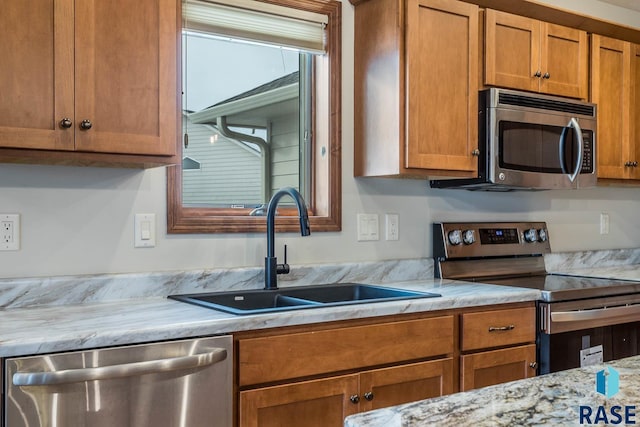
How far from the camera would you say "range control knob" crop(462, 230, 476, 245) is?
2.97 m

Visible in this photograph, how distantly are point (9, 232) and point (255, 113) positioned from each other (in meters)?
1.07

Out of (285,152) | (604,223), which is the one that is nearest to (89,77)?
(285,152)

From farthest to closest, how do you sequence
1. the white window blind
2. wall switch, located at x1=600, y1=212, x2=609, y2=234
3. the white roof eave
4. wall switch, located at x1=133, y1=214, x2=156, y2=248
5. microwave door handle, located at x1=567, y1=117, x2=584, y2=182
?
wall switch, located at x1=600, y1=212, x2=609, y2=234 → microwave door handle, located at x1=567, y1=117, x2=584, y2=182 → the white roof eave → the white window blind → wall switch, located at x1=133, y1=214, x2=156, y2=248

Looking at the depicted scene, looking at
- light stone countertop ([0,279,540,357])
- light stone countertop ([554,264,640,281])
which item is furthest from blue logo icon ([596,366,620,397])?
light stone countertop ([554,264,640,281])

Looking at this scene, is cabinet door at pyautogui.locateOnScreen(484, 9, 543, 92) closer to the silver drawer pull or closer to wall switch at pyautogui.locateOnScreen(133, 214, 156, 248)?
the silver drawer pull

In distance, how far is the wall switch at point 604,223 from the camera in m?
3.70

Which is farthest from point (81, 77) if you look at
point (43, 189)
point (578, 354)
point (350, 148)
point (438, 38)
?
point (578, 354)

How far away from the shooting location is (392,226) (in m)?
2.86

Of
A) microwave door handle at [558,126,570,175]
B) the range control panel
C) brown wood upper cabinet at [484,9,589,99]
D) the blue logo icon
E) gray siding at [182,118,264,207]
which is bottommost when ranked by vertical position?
the blue logo icon

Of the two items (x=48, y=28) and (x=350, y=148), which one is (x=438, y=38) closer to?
(x=350, y=148)

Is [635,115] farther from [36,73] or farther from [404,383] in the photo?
[36,73]

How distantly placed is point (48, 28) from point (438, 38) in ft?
4.86

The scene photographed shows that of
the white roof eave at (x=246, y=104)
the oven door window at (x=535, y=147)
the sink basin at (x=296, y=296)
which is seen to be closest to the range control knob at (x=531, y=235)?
the oven door window at (x=535, y=147)

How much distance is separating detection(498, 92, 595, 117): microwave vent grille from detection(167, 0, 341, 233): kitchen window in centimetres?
73
